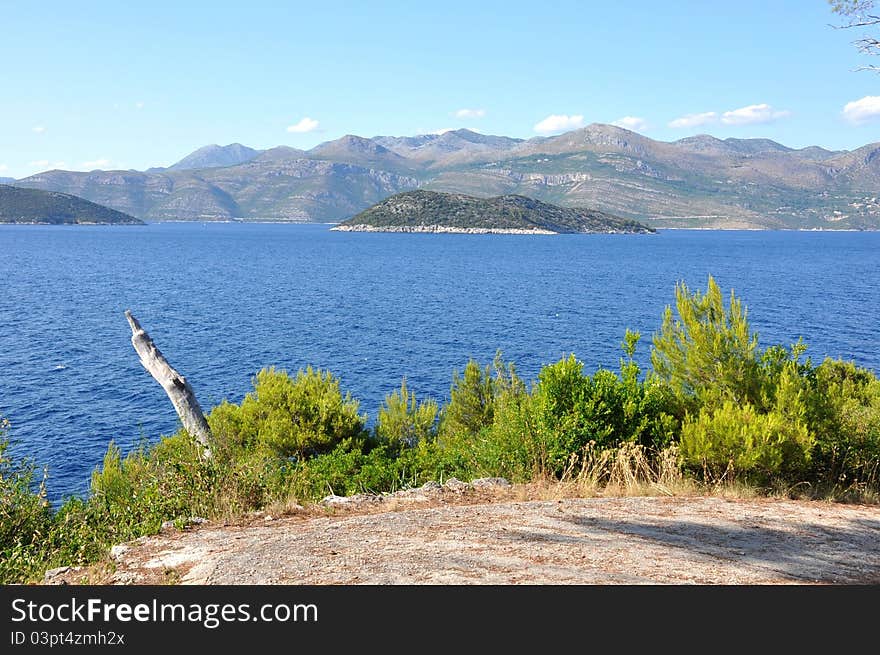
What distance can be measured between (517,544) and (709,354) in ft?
26.8

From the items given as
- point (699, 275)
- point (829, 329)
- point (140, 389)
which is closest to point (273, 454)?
point (140, 389)

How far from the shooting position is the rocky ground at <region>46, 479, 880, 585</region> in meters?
6.96

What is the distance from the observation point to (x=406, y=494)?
425 inches

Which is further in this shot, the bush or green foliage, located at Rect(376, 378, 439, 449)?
green foliage, located at Rect(376, 378, 439, 449)

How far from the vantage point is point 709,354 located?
1434 cm

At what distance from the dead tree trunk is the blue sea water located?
15.0m

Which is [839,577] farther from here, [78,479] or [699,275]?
[699,275]

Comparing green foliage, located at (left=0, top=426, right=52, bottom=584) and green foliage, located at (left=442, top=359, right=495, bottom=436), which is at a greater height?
green foliage, located at (left=0, top=426, right=52, bottom=584)

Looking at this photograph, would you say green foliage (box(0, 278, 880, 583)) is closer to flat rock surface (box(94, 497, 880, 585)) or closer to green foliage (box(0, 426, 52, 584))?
green foliage (box(0, 426, 52, 584))

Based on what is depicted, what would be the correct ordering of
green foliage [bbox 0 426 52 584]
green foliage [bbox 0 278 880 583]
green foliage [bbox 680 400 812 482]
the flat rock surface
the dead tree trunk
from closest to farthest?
the flat rock surface, green foliage [bbox 0 426 52 584], green foliage [bbox 0 278 880 583], green foliage [bbox 680 400 812 482], the dead tree trunk

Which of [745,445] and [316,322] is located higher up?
[745,445]

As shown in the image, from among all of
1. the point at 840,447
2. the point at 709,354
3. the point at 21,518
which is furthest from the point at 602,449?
the point at 21,518

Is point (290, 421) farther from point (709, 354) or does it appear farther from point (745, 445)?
point (745, 445)

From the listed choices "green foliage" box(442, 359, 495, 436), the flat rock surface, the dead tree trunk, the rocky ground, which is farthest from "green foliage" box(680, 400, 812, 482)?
"green foliage" box(442, 359, 495, 436)
